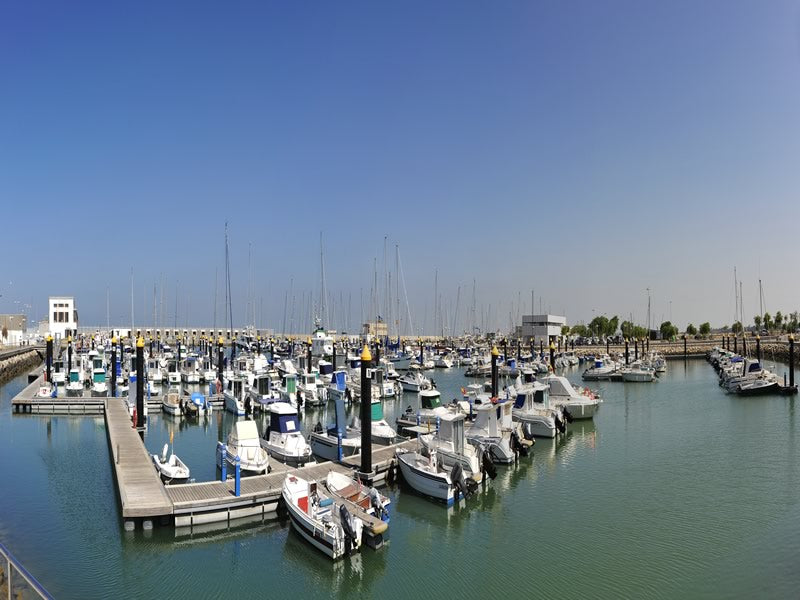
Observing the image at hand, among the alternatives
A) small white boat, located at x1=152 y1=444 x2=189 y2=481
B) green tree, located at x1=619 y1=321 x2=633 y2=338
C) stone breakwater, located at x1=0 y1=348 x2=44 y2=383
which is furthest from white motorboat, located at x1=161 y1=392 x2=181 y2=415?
green tree, located at x1=619 y1=321 x2=633 y2=338

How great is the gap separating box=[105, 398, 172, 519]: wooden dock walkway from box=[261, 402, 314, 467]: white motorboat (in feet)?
18.1

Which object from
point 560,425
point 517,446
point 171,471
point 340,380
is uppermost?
point 340,380

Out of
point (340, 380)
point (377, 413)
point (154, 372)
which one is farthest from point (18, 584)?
point (154, 372)

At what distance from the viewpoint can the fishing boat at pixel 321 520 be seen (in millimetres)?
18250

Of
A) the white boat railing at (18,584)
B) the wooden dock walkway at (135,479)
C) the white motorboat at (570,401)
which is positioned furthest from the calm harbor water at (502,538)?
the white motorboat at (570,401)

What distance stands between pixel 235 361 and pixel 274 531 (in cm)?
5539

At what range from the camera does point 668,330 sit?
507 feet

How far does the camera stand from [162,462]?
1006 inches

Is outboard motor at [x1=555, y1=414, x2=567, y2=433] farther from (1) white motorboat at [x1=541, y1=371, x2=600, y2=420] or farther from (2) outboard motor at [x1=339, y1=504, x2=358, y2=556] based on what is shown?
(2) outboard motor at [x1=339, y1=504, x2=358, y2=556]

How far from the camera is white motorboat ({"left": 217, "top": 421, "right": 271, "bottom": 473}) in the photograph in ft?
82.5

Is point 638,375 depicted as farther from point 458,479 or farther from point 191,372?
point 458,479

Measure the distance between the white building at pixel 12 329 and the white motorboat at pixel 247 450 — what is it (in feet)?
391

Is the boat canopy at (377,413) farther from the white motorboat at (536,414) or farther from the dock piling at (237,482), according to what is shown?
the dock piling at (237,482)

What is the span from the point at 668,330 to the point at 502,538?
488ft
